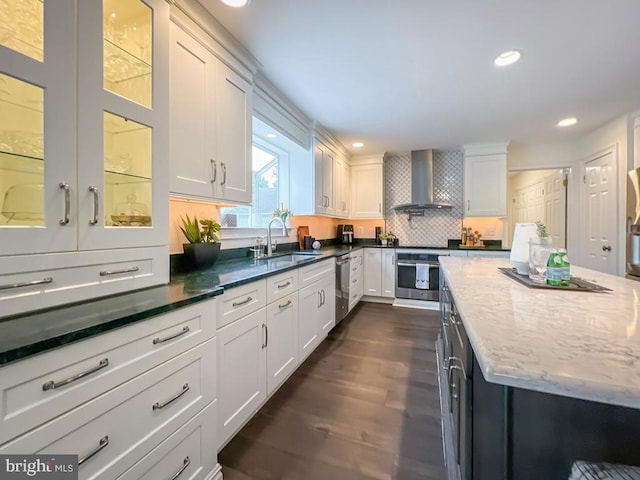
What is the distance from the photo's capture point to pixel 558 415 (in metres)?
0.61

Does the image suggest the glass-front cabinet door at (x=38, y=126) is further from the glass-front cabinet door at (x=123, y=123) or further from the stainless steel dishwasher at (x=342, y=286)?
the stainless steel dishwasher at (x=342, y=286)

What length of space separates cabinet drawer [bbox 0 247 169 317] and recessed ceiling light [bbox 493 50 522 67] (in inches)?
101

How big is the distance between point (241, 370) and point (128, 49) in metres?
1.65

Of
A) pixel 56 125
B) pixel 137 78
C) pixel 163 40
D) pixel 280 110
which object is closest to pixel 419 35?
pixel 280 110

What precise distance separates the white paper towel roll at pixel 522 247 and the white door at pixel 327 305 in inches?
62.5

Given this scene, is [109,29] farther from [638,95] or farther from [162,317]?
[638,95]

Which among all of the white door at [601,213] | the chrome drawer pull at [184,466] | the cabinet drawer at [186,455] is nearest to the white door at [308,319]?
the cabinet drawer at [186,455]

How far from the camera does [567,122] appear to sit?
3248 millimetres

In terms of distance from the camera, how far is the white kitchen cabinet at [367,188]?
15.2 ft

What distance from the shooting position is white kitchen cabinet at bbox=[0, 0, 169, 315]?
2.86 feet

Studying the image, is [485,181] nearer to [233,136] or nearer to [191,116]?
[233,136]

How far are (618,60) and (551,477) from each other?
290 cm

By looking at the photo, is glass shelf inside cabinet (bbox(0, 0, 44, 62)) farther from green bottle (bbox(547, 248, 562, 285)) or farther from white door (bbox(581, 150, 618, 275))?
white door (bbox(581, 150, 618, 275))

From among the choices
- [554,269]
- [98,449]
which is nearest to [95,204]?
[98,449]
